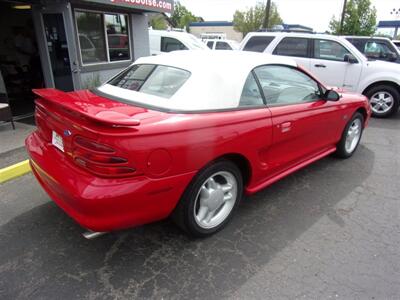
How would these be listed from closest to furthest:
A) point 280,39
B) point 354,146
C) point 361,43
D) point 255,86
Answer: point 255,86, point 354,146, point 280,39, point 361,43

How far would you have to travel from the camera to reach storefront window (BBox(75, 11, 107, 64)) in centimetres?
770

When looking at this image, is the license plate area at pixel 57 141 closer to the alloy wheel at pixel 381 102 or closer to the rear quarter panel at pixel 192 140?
the rear quarter panel at pixel 192 140

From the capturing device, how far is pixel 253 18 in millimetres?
46094

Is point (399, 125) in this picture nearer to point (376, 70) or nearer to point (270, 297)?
point (376, 70)

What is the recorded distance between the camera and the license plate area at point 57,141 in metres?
2.47

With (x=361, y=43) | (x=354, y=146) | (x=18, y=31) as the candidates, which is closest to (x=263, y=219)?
(x=354, y=146)

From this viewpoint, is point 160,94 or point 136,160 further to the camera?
point 160,94

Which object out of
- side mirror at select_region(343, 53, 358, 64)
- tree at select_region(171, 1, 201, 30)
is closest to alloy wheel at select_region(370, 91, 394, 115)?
side mirror at select_region(343, 53, 358, 64)

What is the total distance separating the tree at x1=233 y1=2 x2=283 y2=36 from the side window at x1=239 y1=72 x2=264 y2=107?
4510 centimetres

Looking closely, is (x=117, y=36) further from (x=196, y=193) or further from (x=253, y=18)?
(x=253, y=18)

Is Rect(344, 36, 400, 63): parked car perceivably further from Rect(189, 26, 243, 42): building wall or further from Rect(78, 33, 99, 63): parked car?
Rect(189, 26, 243, 42): building wall

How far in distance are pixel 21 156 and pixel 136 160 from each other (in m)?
3.29

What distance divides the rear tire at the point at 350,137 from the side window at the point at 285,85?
105cm

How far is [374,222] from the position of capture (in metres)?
3.18
